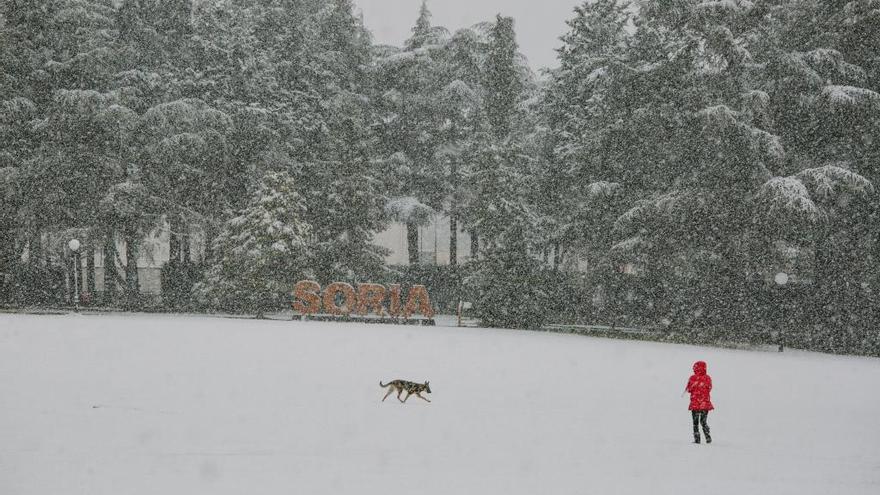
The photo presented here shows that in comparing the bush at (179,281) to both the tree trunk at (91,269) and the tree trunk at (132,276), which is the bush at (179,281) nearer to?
the tree trunk at (132,276)

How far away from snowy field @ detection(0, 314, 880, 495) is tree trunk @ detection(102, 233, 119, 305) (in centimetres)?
1618

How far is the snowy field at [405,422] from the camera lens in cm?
830

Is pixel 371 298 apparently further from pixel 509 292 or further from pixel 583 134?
pixel 583 134

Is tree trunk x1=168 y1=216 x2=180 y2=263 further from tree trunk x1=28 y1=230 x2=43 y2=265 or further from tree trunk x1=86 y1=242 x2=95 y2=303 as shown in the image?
tree trunk x1=28 y1=230 x2=43 y2=265

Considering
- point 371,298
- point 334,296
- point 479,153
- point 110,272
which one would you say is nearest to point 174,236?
point 110,272

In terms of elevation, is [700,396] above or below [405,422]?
above

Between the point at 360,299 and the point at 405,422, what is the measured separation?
796 inches

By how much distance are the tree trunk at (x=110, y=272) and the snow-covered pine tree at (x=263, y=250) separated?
533 cm

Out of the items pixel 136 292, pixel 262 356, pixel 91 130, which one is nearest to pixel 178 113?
pixel 91 130

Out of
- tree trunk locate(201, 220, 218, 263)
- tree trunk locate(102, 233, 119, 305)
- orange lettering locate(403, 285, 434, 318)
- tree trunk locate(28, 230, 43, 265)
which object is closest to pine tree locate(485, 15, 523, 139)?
orange lettering locate(403, 285, 434, 318)

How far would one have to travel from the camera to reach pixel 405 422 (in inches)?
452

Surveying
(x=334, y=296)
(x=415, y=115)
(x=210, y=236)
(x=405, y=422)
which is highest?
(x=415, y=115)

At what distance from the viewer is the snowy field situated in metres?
8.30

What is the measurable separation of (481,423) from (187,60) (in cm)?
3147
